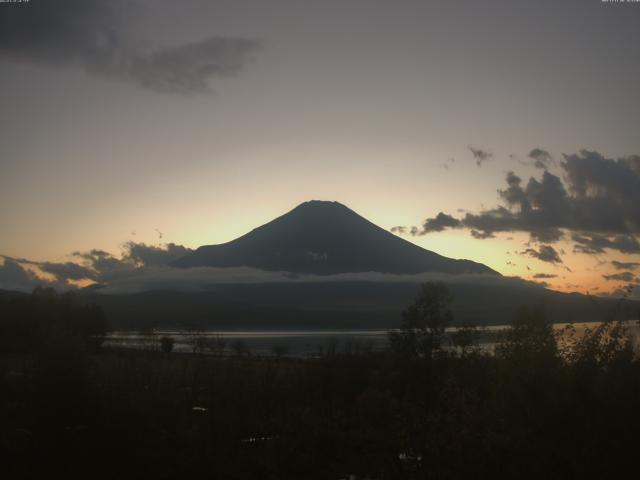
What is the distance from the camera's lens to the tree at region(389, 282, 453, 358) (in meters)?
48.9

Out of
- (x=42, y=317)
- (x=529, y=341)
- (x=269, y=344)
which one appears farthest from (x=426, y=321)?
(x=269, y=344)

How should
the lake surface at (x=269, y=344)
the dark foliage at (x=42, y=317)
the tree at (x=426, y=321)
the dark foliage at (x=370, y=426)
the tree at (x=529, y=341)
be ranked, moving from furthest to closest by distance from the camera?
the dark foliage at (x=42, y=317) → the tree at (x=426, y=321) → the lake surface at (x=269, y=344) → the tree at (x=529, y=341) → the dark foliage at (x=370, y=426)

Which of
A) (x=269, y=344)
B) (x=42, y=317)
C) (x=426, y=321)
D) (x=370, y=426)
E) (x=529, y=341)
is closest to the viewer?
(x=529, y=341)

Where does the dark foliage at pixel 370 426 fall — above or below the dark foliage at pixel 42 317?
below

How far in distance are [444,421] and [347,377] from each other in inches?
810

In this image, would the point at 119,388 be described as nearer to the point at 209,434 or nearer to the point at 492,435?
the point at 209,434

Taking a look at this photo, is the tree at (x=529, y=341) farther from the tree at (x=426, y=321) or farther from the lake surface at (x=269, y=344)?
the tree at (x=426, y=321)

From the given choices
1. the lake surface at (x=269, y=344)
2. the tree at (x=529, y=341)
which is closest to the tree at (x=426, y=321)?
the lake surface at (x=269, y=344)

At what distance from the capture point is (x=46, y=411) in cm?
2055

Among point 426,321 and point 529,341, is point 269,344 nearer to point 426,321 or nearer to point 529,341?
point 426,321

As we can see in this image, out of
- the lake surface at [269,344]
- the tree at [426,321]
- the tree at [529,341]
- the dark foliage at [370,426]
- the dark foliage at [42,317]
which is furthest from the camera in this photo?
the dark foliage at [42,317]

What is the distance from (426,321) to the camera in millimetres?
51625

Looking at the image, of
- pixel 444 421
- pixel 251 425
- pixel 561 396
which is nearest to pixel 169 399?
pixel 251 425

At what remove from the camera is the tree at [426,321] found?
160 feet
